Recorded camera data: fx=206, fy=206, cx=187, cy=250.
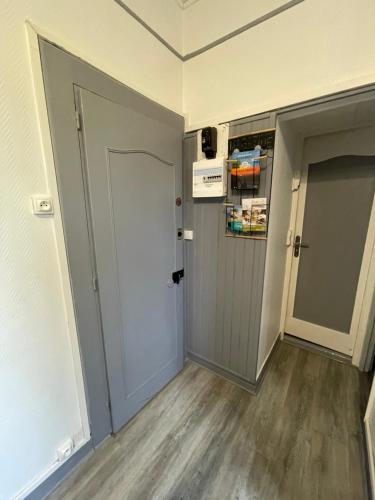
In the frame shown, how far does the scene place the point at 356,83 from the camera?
1083mm

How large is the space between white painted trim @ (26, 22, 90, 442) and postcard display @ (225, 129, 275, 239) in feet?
3.62

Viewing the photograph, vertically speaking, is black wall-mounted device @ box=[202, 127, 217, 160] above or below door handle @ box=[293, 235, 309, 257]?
above

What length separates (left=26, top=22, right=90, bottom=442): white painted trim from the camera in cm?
86

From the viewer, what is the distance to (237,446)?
1372mm

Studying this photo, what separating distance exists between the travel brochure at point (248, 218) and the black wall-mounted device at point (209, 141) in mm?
436

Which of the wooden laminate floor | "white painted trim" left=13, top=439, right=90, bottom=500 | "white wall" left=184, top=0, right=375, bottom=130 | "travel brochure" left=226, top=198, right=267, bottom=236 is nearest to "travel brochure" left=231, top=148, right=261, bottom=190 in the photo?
"travel brochure" left=226, top=198, right=267, bottom=236

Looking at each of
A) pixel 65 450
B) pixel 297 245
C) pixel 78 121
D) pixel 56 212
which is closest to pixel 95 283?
pixel 56 212

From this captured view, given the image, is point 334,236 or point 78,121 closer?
point 78,121

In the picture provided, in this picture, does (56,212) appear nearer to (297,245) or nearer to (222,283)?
(222,283)

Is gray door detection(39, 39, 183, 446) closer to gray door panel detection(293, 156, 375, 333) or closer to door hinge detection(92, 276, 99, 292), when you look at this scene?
door hinge detection(92, 276, 99, 292)

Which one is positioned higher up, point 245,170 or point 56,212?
point 245,170

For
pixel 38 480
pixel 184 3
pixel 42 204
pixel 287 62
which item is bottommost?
pixel 38 480

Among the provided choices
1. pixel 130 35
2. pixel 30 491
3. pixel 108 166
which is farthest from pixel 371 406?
pixel 130 35

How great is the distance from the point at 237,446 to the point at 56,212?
1.82 metres
